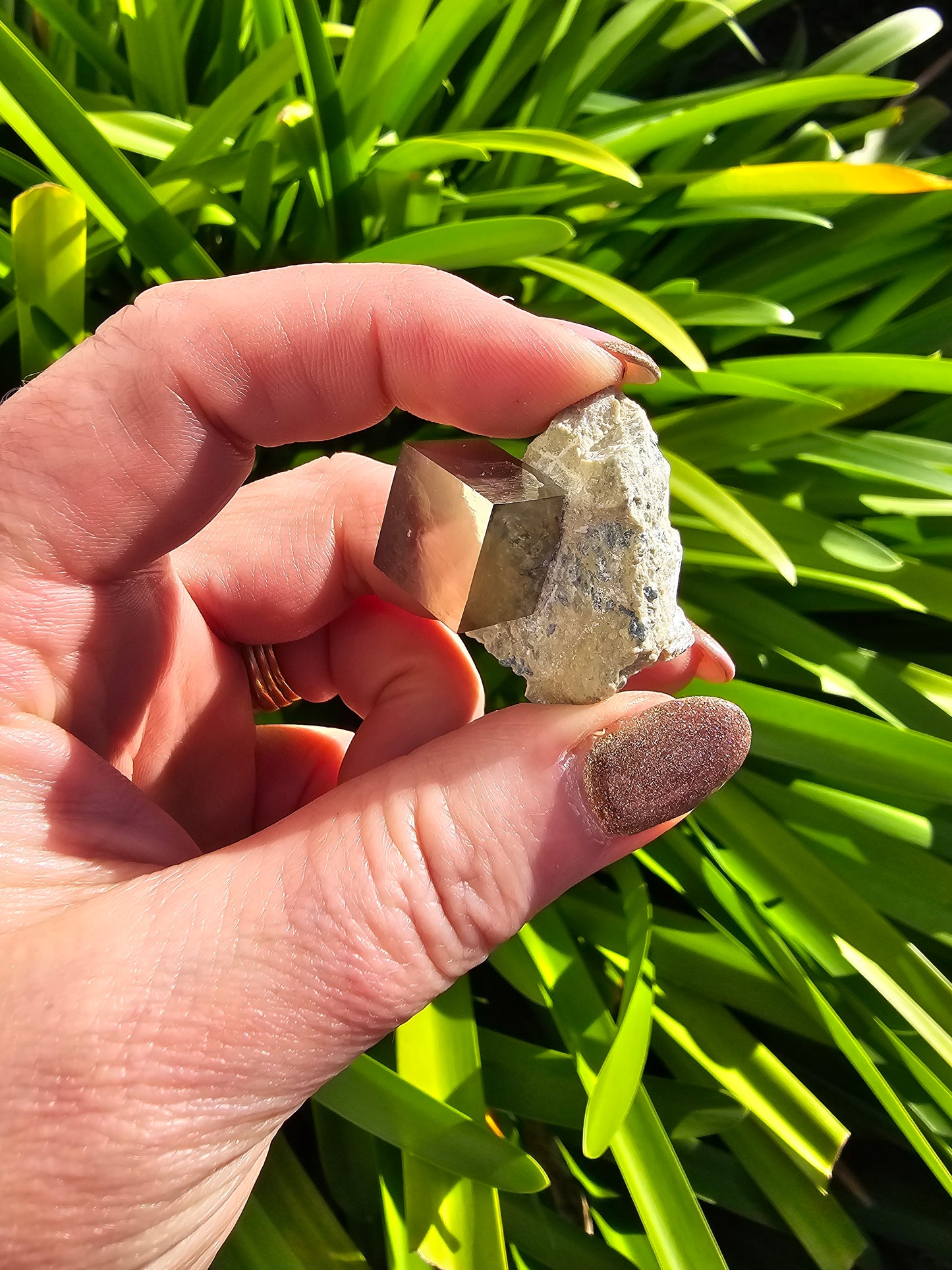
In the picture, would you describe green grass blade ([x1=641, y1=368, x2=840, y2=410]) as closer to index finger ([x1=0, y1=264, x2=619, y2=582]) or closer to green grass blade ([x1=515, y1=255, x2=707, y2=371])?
green grass blade ([x1=515, y1=255, x2=707, y2=371])

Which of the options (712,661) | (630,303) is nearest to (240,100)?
(630,303)

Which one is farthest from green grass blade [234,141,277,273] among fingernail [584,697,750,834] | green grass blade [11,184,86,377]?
fingernail [584,697,750,834]

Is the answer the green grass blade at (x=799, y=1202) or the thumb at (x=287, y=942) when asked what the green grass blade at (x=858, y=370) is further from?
the green grass blade at (x=799, y=1202)

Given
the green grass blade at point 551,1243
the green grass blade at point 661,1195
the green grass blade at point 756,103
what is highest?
the green grass blade at point 756,103

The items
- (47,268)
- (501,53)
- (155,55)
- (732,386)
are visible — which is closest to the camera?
(47,268)

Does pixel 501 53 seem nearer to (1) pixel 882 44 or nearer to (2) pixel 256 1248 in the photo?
(1) pixel 882 44

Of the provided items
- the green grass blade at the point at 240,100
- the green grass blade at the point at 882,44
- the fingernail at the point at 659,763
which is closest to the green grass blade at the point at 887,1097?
the fingernail at the point at 659,763

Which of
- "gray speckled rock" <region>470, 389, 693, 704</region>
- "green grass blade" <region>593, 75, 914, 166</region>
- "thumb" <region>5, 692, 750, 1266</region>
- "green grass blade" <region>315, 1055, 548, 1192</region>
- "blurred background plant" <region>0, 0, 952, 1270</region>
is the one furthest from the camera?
"green grass blade" <region>593, 75, 914, 166</region>
